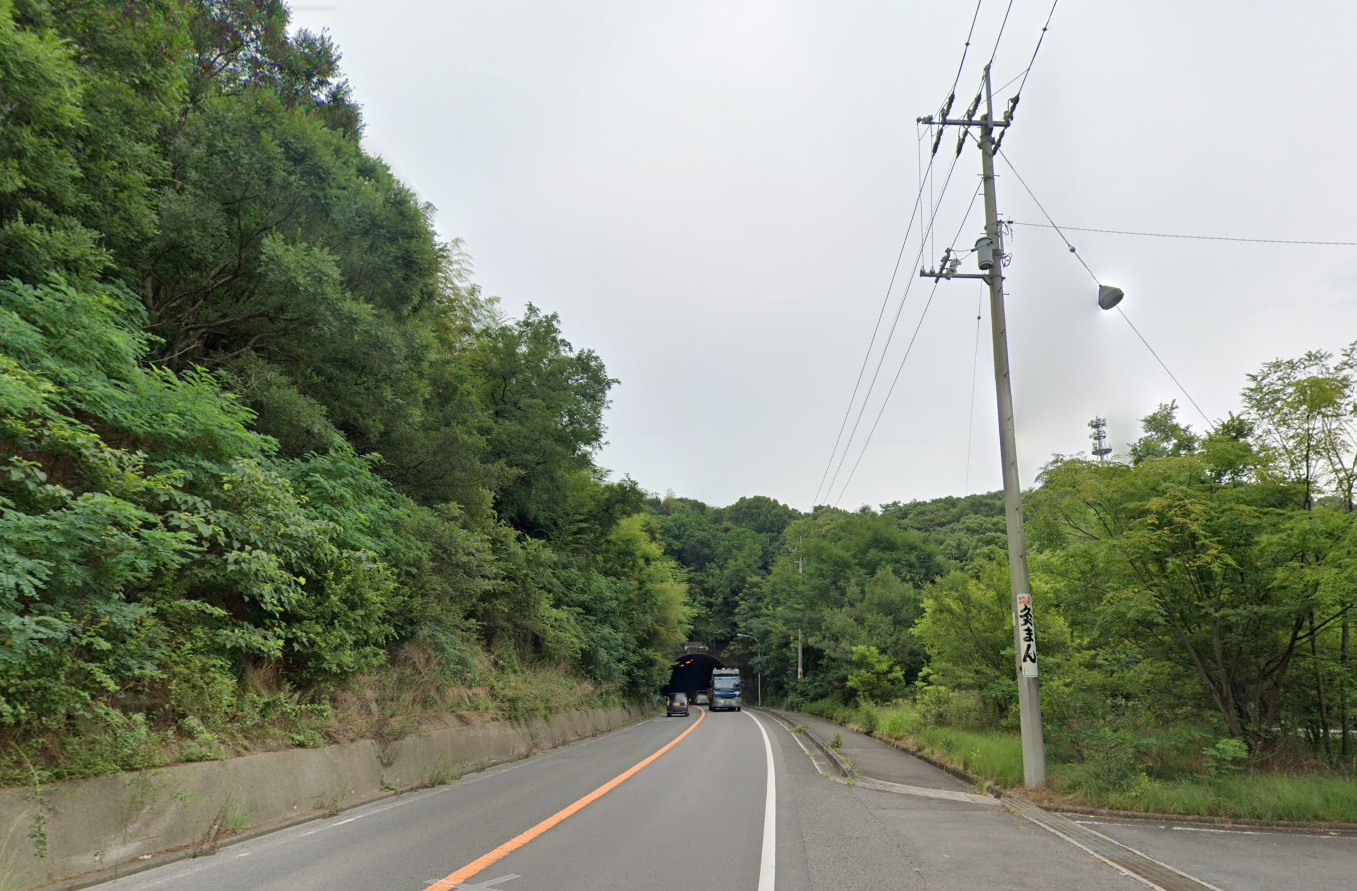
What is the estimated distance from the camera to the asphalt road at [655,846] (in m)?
6.11

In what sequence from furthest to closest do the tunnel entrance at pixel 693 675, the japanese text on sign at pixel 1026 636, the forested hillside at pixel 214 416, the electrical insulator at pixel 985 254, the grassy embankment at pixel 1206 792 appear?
the tunnel entrance at pixel 693 675 → the electrical insulator at pixel 985 254 → the japanese text on sign at pixel 1026 636 → the grassy embankment at pixel 1206 792 → the forested hillside at pixel 214 416

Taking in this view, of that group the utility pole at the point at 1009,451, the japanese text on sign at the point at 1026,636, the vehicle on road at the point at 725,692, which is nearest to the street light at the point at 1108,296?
the utility pole at the point at 1009,451

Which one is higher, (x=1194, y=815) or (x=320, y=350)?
(x=320, y=350)

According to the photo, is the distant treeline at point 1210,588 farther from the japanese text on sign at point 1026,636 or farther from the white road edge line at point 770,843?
the white road edge line at point 770,843

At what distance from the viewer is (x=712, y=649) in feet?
289

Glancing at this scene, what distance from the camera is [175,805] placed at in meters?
6.99

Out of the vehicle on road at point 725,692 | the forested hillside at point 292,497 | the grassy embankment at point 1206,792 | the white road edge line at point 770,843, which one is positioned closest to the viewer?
the white road edge line at point 770,843

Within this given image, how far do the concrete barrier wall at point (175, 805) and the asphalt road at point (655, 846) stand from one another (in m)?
0.39

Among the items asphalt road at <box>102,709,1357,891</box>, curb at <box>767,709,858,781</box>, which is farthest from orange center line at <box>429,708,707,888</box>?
curb at <box>767,709,858,781</box>

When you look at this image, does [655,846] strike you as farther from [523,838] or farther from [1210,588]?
[1210,588]

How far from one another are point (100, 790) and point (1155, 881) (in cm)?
956

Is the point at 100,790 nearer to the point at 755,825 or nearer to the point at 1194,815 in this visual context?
the point at 755,825

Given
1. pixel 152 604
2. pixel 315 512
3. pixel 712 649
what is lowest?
pixel 712 649

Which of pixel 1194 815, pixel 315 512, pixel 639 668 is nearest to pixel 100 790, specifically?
pixel 315 512
